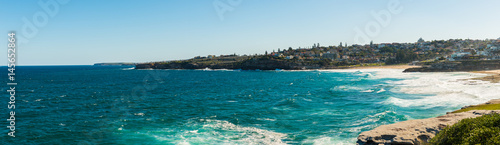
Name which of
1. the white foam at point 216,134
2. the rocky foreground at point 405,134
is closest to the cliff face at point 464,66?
the rocky foreground at point 405,134

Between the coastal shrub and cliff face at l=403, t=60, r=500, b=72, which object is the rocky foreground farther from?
cliff face at l=403, t=60, r=500, b=72

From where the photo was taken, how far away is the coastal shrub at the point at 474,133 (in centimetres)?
919

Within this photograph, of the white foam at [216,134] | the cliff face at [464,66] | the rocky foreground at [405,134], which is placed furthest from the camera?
the cliff face at [464,66]

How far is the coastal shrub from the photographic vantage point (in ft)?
30.2

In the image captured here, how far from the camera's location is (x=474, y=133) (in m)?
9.49

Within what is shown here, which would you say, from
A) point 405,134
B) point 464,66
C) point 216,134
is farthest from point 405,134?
point 464,66

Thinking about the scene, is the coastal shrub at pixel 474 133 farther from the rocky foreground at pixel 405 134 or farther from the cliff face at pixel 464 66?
the cliff face at pixel 464 66

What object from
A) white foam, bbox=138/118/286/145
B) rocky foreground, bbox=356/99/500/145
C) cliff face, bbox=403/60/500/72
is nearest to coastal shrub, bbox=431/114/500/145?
rocky foreground, bbox=356/99/500/145

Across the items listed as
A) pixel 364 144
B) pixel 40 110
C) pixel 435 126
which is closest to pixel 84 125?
pixel 40 110

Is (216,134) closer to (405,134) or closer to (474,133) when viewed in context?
(405,134)

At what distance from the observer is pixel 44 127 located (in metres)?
23.9

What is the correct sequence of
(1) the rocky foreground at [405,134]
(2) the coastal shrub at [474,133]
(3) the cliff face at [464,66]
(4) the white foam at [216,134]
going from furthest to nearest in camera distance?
1. (3) the cliff face at [464,66]
2. (4) the white foam at [216,134]
3. (1) the rocky foreground at [405,134]
4. (2) the coastal shrub at [474,133]

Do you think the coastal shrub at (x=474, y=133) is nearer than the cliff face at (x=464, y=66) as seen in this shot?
Yes

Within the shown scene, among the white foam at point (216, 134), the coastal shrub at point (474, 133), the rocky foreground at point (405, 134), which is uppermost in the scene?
the coastal shrub at point (474, 133)
